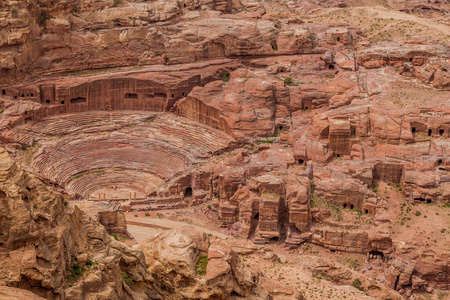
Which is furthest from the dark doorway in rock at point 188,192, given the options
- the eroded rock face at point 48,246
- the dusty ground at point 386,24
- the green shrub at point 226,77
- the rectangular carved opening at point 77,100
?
the eroded rock face at point 48,246

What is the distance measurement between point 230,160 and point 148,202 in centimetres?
786

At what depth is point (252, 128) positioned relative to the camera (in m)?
62.8

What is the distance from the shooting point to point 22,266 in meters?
16.9

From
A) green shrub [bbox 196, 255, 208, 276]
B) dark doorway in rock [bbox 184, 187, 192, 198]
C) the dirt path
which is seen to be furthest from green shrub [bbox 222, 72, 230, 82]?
green shrub [bbox 196, 255, 208, 276]

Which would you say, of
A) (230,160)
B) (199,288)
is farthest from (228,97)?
(199,288)

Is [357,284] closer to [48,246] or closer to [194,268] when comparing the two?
[194,268]

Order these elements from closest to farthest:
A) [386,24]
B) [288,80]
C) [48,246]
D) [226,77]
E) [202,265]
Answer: [48,246]
[202,265]
[288,80]
[226,77]
[386,24]

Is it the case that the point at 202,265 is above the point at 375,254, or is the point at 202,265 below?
above

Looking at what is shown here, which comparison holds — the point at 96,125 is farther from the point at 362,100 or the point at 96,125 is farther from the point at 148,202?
the point at 362,100

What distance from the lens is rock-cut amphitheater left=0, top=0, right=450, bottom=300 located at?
5075 centimetres

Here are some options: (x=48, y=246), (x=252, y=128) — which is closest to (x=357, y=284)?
(x=252, y=128)

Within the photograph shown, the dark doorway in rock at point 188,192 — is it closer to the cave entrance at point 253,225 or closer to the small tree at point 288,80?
the cave entrance at point 253,225

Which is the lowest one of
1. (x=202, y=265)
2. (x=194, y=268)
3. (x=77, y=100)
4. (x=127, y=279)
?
(x=77, y=100)

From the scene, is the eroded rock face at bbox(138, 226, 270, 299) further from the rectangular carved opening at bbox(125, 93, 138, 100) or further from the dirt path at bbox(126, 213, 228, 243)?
the rectangular carved opening at bbox(125, 93, 138, 100)
